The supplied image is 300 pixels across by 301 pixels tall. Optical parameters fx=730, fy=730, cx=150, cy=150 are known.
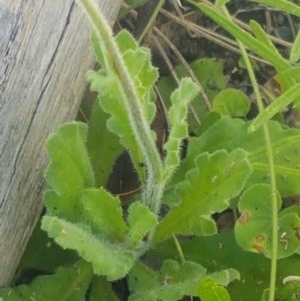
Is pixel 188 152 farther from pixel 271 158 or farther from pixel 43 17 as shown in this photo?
pixel 43 17

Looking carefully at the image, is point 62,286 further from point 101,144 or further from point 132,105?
point 132,105

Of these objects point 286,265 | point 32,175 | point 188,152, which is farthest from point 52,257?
point 286,265

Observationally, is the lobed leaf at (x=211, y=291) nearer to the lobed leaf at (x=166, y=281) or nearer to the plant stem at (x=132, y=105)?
the lobed leaf at (x=166, y=281)

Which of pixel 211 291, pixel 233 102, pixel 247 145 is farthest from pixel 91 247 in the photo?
pixel 233 102

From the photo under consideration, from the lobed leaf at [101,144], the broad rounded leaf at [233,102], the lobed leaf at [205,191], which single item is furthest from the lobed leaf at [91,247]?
the broad rounded leaf at [233,102]

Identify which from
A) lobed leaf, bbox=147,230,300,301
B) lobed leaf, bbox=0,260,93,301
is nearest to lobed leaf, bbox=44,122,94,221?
lobed leaf, bbox=0,260,93,301

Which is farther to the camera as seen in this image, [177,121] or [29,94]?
[29,94]

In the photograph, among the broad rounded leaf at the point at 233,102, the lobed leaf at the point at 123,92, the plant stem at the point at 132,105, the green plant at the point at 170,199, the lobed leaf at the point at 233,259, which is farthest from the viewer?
the broad rounded leaf at the point at 233,102

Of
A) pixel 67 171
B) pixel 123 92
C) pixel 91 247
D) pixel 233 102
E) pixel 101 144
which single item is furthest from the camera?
pixel 233 102
